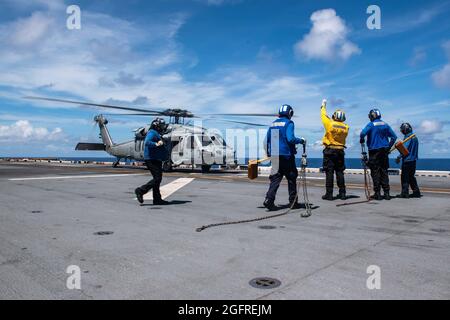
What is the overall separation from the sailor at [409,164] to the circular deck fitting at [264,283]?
682cm

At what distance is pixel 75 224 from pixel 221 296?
11.1ft

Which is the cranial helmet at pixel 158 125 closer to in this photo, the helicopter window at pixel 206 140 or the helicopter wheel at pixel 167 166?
the helicopter window at pixel 206 140

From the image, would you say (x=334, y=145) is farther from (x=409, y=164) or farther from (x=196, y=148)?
(x=196, y=148)

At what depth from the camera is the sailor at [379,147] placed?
838 centimetres

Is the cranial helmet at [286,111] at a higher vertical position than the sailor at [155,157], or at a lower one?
higher

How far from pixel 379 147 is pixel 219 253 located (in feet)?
19.9

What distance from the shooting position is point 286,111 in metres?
7.15

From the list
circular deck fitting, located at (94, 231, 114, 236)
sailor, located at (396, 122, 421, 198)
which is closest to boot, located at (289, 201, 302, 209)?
sailor, located at (396, 122, 421, 198)

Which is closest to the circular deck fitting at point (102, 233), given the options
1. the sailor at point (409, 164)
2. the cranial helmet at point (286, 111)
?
the cranial helmet at point (286, 111)

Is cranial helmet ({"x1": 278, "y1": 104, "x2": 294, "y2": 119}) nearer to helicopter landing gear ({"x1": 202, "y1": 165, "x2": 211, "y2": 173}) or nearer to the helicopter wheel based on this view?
helicopter landing gear ({"x1": 202, "y1": 165, "x2": 211, "y2": 173})

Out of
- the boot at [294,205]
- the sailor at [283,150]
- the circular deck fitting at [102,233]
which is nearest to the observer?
the circular deck fitting at [102,233]

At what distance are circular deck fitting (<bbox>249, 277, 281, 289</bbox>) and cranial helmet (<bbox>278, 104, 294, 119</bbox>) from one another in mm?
4677
